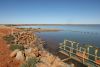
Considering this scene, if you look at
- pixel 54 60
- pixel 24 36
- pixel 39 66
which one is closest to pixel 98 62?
pixel 54 60

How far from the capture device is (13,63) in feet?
40.1

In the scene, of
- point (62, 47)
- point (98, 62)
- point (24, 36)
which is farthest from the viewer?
point (24, 36)

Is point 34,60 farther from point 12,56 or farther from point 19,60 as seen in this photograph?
point 12,56

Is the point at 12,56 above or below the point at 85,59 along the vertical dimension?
above

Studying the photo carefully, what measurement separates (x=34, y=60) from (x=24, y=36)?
1987 cm

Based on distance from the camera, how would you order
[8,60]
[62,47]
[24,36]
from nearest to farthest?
[8,60], [62,47], [24,36]

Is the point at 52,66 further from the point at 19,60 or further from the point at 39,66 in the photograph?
the point at 19,60

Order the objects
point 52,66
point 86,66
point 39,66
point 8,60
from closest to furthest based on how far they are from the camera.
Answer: point 39,66 < point 52,66 < point 8,60 < point 86,66

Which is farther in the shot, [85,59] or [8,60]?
[85,59]

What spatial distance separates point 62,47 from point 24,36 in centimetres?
986

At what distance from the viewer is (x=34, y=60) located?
11406 millimetres

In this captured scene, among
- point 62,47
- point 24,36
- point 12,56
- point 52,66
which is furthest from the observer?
point 24,36

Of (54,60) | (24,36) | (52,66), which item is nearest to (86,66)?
(54,60)

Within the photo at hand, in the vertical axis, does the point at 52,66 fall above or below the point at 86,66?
above
